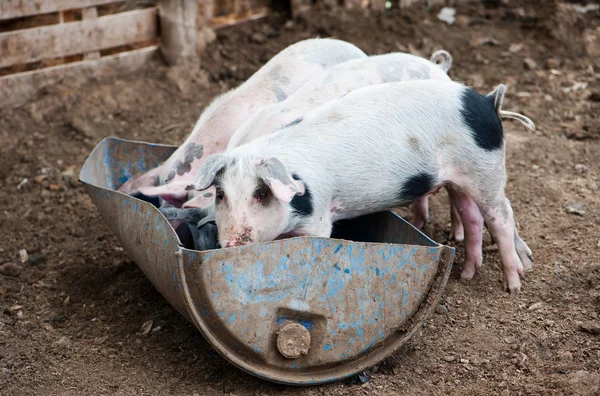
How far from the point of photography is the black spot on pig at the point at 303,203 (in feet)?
10.2

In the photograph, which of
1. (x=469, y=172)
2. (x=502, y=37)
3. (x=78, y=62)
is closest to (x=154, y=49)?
(x=78, y=62)

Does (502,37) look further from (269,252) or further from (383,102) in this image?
(269,252)

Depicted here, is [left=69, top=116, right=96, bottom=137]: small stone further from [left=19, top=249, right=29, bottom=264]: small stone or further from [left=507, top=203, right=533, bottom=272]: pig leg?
[left=507, top=203, right=533, bottom=272]: pig leg

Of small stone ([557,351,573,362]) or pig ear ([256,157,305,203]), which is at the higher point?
pig ear ([256,157,305,203])

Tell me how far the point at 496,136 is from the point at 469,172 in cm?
19

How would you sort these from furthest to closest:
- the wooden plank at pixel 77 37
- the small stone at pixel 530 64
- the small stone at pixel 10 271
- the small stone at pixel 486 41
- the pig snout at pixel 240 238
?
1. the small stone at pixel 486 41
2. the small stone at pixel 530 64
3. the wooden plank at pixel 77 37
4. the small stone at pixel 10 271
5. the pig snout at pixel 240 238

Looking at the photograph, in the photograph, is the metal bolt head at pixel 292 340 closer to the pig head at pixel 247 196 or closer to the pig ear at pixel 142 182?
the pig head at pixel 247 196

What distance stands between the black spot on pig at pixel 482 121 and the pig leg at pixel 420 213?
85cm

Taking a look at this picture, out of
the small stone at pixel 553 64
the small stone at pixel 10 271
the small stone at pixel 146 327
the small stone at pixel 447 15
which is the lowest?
the small stone at pixel 10 271

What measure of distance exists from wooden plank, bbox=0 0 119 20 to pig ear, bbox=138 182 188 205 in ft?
7.49

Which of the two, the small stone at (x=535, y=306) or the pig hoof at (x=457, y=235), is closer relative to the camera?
the small stone at (x=535, y=306)

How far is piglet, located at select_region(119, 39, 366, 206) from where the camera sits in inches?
147

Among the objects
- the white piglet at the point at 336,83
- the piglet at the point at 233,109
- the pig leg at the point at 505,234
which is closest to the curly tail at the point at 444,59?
the white piglet at the point at 336,83

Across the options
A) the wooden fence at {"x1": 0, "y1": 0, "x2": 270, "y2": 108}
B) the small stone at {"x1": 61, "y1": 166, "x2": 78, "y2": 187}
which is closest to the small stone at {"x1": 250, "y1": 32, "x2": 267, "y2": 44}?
the wooden fence at {"x1": 0, "y1": 0, "x2": 270, "y2": 108}
